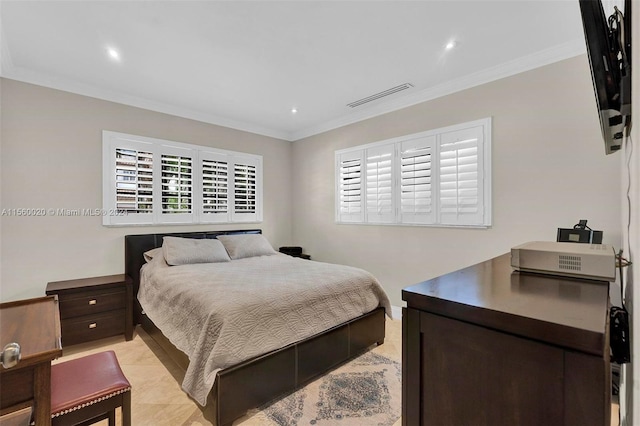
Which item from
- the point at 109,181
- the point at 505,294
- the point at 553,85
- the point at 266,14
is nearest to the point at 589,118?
the point at 553,85

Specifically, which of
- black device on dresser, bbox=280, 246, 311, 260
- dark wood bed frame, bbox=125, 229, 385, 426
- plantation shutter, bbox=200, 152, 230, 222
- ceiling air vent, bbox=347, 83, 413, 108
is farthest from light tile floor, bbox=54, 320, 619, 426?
ceiling air vent, bbox=347, 83, 413, 108

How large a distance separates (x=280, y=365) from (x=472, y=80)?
3.12 m

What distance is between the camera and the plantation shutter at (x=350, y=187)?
3.99m

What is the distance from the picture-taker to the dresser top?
0.58 m

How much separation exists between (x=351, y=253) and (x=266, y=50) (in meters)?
2.72

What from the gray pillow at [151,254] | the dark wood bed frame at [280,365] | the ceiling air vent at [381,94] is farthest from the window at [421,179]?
the gray pillow at [151,254]

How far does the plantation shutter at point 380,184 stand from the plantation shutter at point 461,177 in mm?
634

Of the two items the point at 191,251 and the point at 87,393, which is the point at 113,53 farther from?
the point at 87,393

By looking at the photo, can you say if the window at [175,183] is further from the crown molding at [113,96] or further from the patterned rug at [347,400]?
the patterned rug at [347,400]

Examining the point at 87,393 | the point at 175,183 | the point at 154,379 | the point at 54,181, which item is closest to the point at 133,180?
the point at 175,183

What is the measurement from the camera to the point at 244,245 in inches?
152

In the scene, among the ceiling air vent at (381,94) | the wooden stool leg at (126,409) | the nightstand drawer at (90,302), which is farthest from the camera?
the ceiling air vent at (381,94)

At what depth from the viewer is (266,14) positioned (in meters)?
2.02

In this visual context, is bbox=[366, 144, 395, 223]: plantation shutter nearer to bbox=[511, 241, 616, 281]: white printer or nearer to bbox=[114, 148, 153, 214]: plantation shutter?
bbox=[511, 241, 616, 281]: white printer
